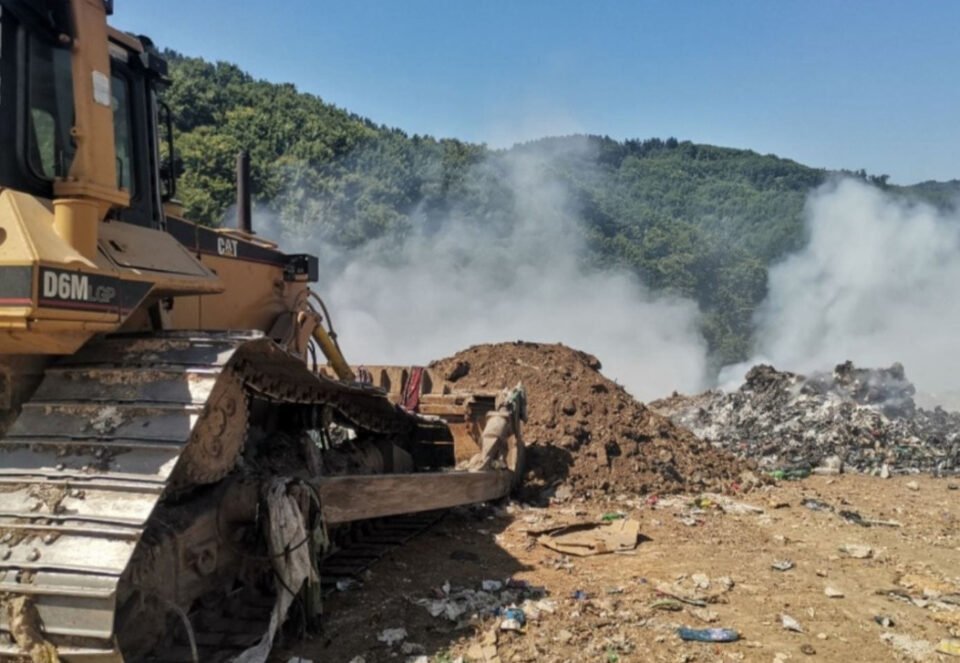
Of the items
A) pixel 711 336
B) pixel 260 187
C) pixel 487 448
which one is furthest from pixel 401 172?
pixel 487 448

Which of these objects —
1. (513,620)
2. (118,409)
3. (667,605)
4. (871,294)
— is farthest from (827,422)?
(871,294)

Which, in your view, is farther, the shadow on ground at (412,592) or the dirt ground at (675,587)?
the dirt ground at (675,587)

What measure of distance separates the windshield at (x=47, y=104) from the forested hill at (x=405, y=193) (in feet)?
67.7

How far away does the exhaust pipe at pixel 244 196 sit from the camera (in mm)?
6898

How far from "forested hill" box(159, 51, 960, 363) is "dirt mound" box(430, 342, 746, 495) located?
16.0 m

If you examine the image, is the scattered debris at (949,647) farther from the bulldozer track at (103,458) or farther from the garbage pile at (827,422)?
the garbage pile at (827,422)

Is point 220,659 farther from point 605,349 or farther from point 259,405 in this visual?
point 605,349

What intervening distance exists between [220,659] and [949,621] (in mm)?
3709

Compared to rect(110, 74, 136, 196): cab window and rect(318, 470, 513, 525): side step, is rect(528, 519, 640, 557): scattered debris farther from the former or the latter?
rect(110, 74, 136, 196): cab window

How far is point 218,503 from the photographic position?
3.51 metres

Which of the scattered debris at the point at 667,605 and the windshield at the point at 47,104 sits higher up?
the windshield at the point at 47,104

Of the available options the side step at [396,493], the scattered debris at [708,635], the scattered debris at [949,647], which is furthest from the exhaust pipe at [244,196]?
the scattered debris at [949,647]

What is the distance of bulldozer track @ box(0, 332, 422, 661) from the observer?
8.07ft

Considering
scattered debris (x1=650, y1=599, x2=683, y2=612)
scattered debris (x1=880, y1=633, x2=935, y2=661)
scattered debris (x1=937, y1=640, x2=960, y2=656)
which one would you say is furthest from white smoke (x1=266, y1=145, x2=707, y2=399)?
scattered debris (x1=937, y1=640, x2=960, y2=656)
